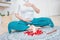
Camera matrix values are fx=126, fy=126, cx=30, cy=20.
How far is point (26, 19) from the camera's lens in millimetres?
1514

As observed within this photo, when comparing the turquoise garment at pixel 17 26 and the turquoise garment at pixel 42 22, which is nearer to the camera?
the turquoise garment at pixel 17 26

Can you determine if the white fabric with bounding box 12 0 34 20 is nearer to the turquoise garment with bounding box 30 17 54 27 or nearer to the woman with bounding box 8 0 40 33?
the woman with bounding box 8 0 40 33

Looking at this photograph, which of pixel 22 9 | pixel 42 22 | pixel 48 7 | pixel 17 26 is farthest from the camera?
pixel 48 7

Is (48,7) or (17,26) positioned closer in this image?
(17,26)

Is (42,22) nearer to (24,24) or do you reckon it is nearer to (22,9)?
(24,24)

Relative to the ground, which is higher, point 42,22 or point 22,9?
point 22,9

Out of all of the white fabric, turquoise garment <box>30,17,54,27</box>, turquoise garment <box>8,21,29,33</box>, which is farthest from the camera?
the white fabric

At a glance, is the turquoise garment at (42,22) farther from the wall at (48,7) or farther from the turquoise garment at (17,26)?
the wall at (48,7)

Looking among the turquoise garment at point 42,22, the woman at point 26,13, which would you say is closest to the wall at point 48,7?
the woman at point 26,13

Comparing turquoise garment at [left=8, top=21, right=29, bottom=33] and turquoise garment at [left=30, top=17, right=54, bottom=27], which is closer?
turquoise garment at [left=8, top=21, right=29, bottom=33]

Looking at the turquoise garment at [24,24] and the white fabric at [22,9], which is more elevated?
the white fabric at [22,9]

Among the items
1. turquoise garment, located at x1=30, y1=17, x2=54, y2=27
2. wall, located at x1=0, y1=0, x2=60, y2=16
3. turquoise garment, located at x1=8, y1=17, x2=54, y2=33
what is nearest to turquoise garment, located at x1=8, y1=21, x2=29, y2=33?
turquoise garment, located at x1=8, y1=17, x2=54, y2=33

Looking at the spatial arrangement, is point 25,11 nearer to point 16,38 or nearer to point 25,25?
point 25,25

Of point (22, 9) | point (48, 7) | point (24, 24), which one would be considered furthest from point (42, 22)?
point (48, 7)
